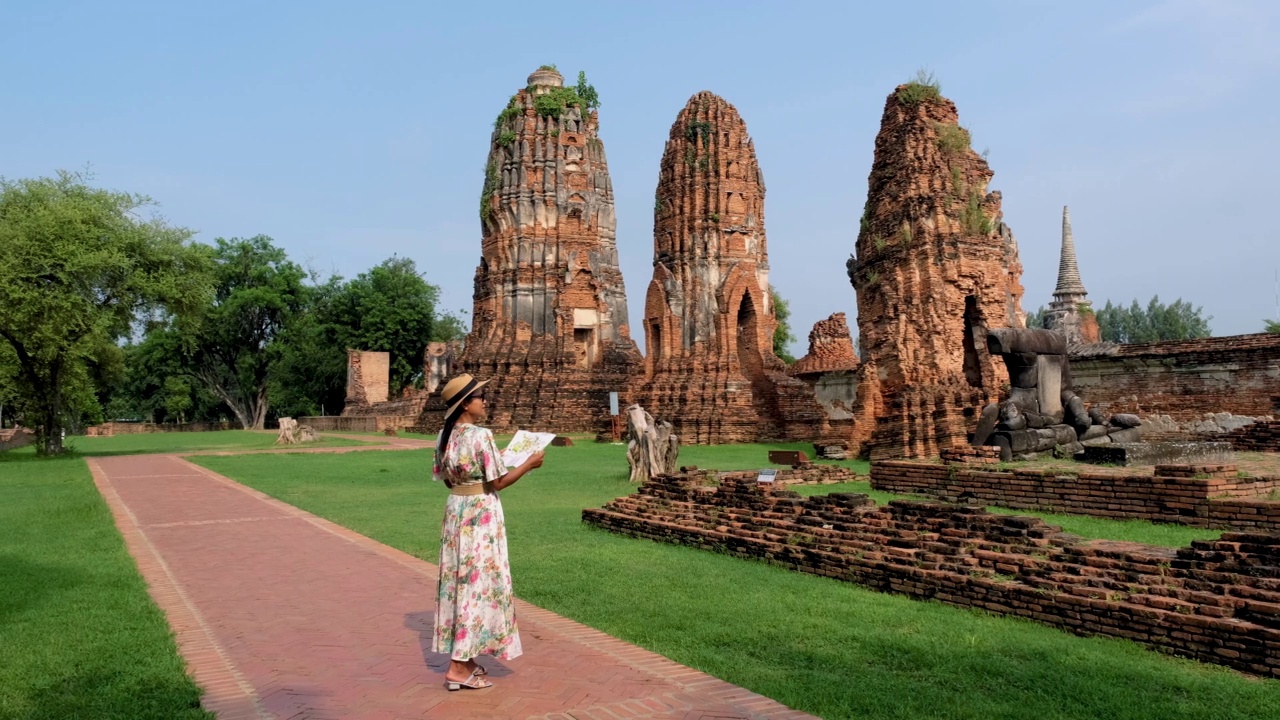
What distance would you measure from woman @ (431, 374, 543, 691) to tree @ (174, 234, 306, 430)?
2041 inches

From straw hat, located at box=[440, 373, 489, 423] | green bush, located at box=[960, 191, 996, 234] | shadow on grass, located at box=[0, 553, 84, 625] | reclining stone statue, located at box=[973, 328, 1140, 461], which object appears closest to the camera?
straw hat, located at box=[440, 373, 489, 423]

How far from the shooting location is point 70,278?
905 inches

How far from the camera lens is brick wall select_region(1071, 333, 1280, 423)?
18.2 metres

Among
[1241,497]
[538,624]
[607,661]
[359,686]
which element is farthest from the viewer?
[1241,497]

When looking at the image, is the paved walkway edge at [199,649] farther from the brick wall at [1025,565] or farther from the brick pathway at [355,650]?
the brick wall at [1025,565]

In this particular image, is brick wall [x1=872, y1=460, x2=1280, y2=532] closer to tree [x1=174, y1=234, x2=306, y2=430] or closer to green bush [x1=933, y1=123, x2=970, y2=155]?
green bush [x1=933, y1=123, x2=970, y2=155]

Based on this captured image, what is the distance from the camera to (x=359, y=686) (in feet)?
15.1

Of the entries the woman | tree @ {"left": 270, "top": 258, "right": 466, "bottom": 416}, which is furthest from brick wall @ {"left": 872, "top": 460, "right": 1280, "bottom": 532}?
tree @ {"left": 270, "top": 258, "right": 466, "bottom": 416}

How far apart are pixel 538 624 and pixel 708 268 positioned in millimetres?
22517

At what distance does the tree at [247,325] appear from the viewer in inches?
2096

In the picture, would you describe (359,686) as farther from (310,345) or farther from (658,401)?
(310,345)

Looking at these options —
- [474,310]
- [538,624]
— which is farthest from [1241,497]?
[474,310]

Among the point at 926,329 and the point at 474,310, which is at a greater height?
the point at 474,310

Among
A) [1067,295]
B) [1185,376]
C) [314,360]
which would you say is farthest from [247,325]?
[1185,376]
